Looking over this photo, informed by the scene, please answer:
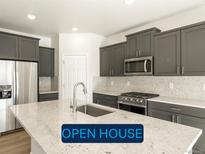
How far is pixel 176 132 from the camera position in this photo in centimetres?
108

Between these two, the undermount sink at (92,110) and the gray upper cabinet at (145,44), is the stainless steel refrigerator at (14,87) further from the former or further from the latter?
the gray upper cabinet at (145,44)

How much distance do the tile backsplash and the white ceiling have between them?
4.66 ft

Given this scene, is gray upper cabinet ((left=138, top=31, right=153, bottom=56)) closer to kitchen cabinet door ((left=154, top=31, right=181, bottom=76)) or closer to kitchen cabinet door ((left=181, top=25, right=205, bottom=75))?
kitchen cabinet door ((left=154, top=31, right=181, bottom=76))

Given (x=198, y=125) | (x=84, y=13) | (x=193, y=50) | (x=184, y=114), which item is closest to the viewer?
(x=198, y=125)

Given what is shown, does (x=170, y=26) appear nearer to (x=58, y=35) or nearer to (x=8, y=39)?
(x=58, y=35)

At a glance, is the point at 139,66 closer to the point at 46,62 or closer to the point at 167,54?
the point at 167,54

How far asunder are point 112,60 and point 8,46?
2648 millimetres

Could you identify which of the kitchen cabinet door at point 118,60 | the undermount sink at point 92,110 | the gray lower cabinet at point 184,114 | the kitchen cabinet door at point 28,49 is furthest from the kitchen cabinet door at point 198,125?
the kitchen cabinet door at point 28,49

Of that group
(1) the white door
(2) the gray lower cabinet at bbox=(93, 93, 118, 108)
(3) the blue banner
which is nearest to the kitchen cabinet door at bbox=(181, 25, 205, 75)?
(2) the gray lower cabinet at bbox=(93, 93, 118, 108)

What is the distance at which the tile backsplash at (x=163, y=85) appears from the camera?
2.50 m

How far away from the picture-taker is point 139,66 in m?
3.03

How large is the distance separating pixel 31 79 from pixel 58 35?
1.64 metres

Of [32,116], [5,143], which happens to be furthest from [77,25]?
[5,143]

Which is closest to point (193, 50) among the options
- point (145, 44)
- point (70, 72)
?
point (145, 44)
